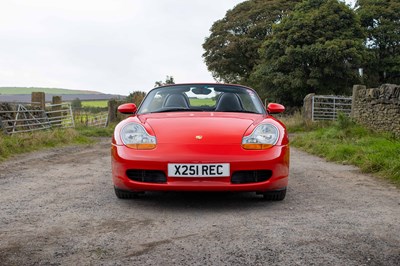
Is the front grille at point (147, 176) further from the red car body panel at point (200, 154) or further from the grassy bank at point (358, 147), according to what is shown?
the grassy bank at point (358, 147)

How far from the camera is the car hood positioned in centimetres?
429

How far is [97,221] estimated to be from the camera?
376 cm

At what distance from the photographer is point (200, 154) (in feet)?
13.6

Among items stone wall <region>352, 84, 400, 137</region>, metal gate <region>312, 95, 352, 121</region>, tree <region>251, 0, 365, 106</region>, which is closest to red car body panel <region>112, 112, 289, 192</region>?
stone wall <region>352, 84, 400, 137</region>

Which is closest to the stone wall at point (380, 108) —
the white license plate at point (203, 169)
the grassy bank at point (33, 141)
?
the white license plate at point (203, 169)

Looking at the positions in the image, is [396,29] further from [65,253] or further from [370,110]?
[65,253]

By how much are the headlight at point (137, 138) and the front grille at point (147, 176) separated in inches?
9.0

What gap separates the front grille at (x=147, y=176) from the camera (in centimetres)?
422

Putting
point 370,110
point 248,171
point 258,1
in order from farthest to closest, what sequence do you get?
point 258,1
point 370,110
point 248,171

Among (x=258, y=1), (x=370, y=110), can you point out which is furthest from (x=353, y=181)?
(x=258, y=1)

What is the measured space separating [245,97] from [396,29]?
31.1 metres

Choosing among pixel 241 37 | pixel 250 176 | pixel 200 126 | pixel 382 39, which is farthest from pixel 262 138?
pixel 241 37

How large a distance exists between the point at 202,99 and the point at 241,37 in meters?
34.8

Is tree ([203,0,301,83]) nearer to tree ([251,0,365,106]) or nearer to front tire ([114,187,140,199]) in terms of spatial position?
tree ([251,0,365,106])
